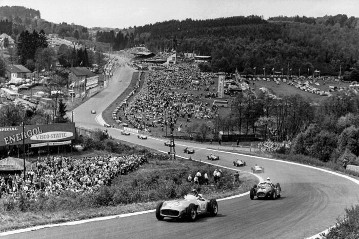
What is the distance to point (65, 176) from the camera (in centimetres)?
3466

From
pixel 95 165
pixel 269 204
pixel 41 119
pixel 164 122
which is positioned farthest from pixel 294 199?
pixel 164 122

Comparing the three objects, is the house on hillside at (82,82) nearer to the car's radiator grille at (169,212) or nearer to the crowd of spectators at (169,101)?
the crowd of spectators at (169,101)

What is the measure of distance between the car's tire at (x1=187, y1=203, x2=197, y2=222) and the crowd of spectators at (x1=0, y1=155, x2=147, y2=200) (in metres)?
11.2

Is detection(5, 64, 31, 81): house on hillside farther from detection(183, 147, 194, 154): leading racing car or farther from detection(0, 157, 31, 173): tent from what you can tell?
detection(0, 157, 31, 173): tent

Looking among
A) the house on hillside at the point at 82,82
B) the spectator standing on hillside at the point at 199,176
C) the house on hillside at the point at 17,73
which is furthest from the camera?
the house on hillside at the point at 17,73

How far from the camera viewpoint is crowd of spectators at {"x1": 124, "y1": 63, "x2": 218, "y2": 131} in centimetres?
9794

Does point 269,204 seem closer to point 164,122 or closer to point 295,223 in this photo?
point 295,223

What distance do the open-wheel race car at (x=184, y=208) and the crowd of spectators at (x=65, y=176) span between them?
1076 centimetres

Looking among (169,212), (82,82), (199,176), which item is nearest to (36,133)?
(199,176)


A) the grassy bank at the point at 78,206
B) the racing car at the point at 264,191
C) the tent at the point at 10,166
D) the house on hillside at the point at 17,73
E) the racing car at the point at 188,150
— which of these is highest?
the grassy bank at the point at 78,206

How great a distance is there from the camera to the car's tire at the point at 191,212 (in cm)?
1591

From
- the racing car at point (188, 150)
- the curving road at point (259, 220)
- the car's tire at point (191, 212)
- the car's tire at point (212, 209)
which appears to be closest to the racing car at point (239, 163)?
the racing car at point (188, 150)

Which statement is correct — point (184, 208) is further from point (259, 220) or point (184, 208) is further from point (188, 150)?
→ point (188, 150)

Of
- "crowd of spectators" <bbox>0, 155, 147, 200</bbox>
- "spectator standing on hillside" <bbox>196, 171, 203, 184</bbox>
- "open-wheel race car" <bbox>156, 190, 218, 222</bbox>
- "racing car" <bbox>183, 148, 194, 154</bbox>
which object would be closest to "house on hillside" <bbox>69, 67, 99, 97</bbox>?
"racing car" <bbox>183, 148, 194, 154</bbox>
